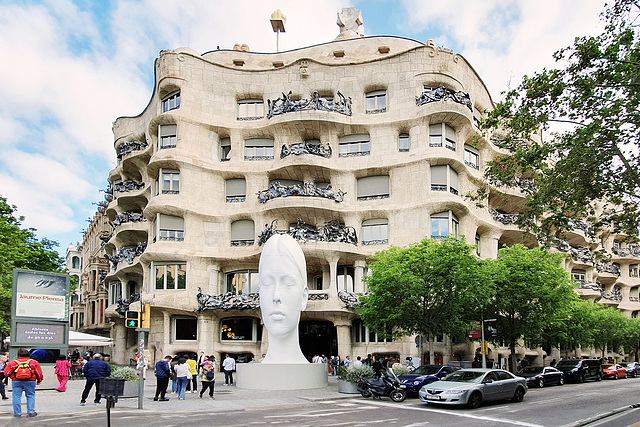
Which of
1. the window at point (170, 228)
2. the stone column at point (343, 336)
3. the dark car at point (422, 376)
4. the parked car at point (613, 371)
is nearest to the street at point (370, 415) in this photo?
the dark car at point (422, 376)

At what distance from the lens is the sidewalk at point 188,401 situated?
57.2 feet

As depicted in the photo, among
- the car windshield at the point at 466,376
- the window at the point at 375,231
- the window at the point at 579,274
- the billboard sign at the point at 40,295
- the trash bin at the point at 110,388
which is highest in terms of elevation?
the window at the point at 375,231

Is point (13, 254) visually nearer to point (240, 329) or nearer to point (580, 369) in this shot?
point (240, 329)

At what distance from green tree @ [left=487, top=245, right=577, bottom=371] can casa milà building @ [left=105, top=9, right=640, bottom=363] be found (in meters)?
5.67

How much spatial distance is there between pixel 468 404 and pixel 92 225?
66.2 m

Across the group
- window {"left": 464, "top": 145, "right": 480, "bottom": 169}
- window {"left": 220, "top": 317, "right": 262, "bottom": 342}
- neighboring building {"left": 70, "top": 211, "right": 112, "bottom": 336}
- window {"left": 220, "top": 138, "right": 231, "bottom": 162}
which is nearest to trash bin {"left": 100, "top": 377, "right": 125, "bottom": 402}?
window {"left": 220, "top": 317, "right": 262, "bottom": 342}

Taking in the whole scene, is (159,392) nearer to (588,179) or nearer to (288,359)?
(288,359)

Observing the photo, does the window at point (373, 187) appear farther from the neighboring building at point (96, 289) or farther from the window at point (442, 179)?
the neighboring building at point (96, 289)

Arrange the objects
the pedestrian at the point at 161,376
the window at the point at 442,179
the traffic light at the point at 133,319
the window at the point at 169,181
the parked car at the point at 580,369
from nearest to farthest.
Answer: the traffic light at the point at 133,319
the pedestrian at the point at 161,376
the parked car at the point at 580,369
the window at the point at 442,179
the window at the point at 169,181

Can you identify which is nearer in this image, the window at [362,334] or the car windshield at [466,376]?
the car windshield at [466,376]

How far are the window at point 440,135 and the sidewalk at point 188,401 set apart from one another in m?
21.8

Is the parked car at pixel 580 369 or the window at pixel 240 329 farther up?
the window at pixel 240 329

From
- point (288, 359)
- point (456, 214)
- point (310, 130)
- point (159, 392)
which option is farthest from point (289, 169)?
point (159, 392)

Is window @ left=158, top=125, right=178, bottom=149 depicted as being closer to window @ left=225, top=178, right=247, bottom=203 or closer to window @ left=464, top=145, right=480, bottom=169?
window @ left=225, top=178, right=247, bottom=203
